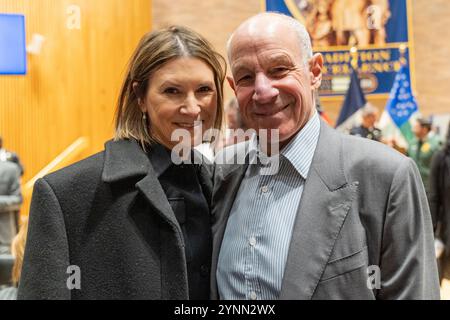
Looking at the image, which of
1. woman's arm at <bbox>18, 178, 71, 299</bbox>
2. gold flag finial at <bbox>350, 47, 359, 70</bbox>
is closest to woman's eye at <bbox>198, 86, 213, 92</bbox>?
woman's arm at <bbox>18, 178, 71, 299</bbox>

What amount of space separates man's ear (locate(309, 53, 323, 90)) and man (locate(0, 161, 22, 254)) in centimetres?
417

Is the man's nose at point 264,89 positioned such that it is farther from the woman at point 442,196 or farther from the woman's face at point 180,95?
the woman at point 442,196

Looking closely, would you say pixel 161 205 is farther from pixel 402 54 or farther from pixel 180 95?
pixel 402 54

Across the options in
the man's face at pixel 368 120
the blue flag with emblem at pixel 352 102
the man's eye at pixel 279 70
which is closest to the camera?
the man's eye at pixel 279 70

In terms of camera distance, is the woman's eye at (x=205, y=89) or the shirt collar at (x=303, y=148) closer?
the shirt collar at (x=303, y=148)

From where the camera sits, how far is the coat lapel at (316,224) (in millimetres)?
1716

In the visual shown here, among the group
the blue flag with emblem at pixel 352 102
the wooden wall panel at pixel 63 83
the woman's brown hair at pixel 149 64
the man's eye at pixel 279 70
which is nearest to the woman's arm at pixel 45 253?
the woman's brown hair at pixel 149 64

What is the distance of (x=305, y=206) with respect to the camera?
1.81m

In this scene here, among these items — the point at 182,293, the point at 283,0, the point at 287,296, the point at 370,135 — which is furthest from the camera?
the point at 283,0

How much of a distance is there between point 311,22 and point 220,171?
7513 mm

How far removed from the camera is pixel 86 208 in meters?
1.88

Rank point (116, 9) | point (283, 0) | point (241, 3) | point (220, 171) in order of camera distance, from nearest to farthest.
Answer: point (220, 171), point (116, 9), point (283, 0), point (241, 3)

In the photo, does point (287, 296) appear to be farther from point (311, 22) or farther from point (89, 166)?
point (311, 22)

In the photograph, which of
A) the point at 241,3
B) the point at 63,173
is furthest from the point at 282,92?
the point at 241,3
